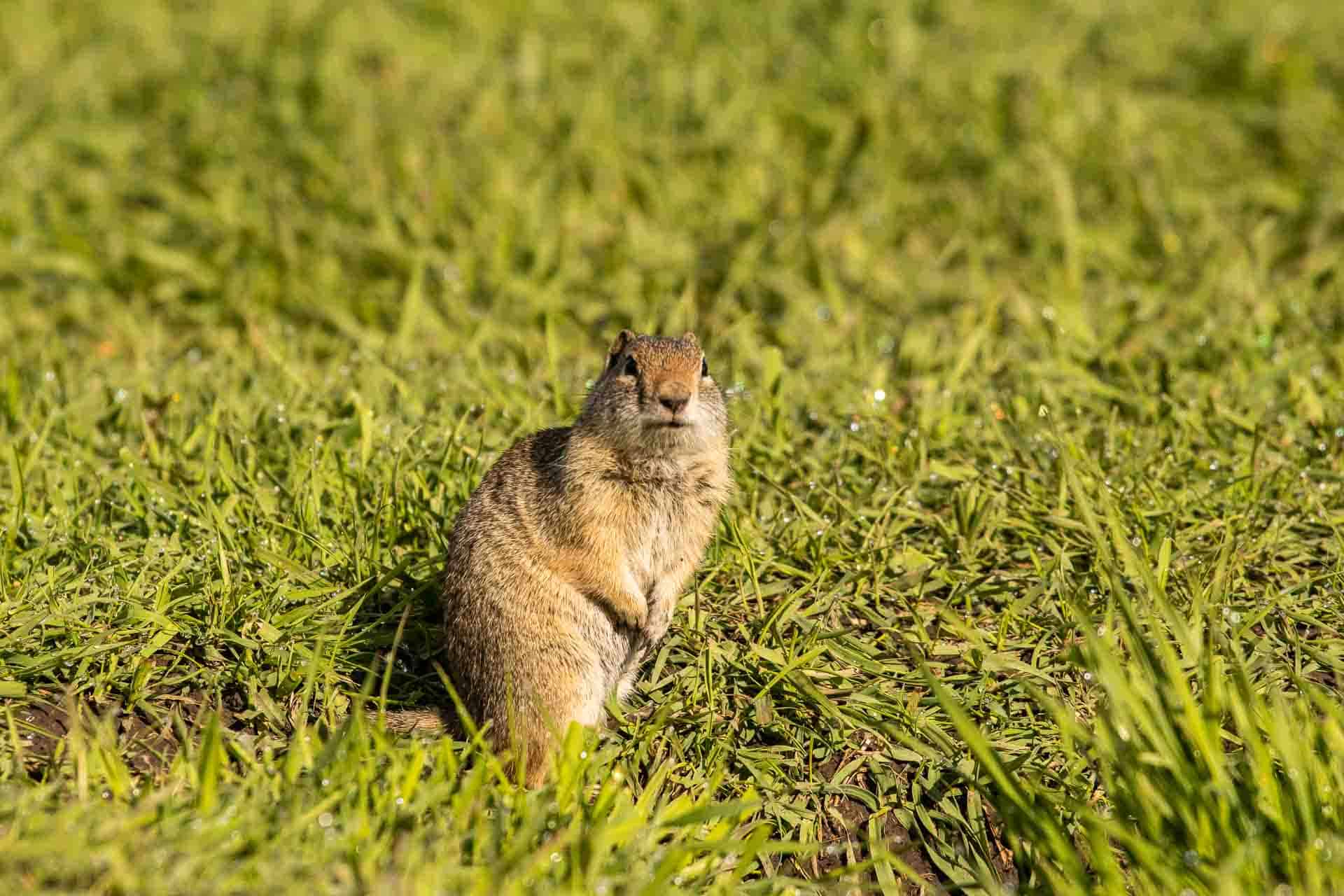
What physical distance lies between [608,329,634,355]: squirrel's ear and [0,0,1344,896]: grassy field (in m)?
0.73

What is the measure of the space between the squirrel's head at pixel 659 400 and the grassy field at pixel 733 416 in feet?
1.80

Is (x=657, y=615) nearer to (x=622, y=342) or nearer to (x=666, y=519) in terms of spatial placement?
(x=666, y=519)

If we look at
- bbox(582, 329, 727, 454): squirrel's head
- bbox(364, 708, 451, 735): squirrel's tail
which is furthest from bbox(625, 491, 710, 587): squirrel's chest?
bbox(364, 708, 451, 735): squirrel's tail

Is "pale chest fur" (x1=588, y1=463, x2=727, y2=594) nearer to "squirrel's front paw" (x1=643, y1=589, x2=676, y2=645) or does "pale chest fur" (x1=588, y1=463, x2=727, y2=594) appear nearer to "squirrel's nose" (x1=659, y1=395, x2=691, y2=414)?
"squirrel's front paw" (x1=643, y1=589, x2=676, y2=645)

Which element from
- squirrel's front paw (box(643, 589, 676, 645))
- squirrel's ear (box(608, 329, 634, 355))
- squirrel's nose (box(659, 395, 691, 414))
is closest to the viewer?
squirrel's nose (box(659, 395, 691, 414))

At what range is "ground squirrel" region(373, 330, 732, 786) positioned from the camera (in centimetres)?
378

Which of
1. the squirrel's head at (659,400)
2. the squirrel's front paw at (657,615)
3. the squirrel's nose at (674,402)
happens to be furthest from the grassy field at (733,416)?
the squirrel's nose at (674,402)

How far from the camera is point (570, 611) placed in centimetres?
387

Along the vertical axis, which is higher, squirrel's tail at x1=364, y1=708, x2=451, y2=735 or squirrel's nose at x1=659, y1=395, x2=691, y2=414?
squirrel's nose at x1=659, y1=395, x2=691, y2=414

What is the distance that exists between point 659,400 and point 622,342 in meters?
0.41

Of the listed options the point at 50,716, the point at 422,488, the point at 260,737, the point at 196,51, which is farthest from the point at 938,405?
the point at 196,51

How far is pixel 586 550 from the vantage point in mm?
3895

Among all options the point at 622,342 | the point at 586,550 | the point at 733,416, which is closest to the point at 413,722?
the point at 586,550

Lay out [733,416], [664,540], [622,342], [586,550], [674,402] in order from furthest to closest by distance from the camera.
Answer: [733,416] < [622,342] < [664,540] < [586,550] < [674,402]
